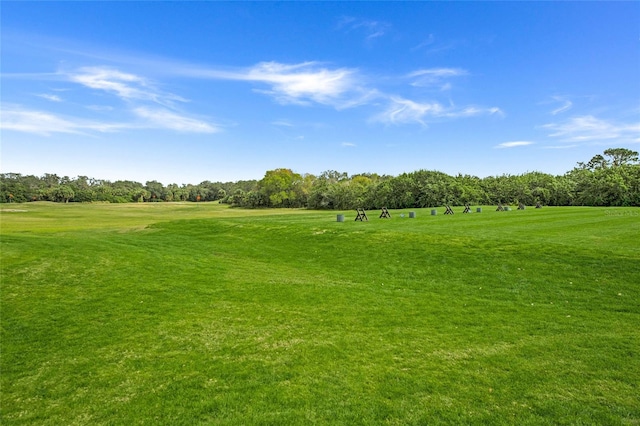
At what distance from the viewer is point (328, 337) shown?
1018 cm

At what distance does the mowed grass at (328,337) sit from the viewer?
680cm

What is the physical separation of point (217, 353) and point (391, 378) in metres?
4.65

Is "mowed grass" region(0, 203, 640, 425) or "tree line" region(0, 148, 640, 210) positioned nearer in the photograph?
"mowed grass" region(0, 203, 640, 425)

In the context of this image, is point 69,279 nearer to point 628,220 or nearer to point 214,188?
point 628,220

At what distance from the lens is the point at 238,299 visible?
1395cm

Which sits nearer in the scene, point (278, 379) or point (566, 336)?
point (278, 379)

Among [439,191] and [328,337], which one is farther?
[439,191]

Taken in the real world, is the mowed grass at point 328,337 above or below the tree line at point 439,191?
below

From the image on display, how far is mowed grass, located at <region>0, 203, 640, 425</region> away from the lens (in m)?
6.80

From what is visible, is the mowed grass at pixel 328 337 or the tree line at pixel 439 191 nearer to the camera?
the mowed grass at pixel 328 337

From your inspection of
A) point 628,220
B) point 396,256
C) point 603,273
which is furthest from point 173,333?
point 628,220

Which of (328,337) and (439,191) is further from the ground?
(439,191)

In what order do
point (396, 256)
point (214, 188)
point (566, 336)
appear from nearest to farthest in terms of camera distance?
point (566, 336), point (396, 256), point (214, 188)

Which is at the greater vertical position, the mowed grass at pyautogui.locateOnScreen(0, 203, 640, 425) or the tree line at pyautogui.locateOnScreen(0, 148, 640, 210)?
the tree line at pyautogui.locateOnScreen(0, 148, 640, 210)
